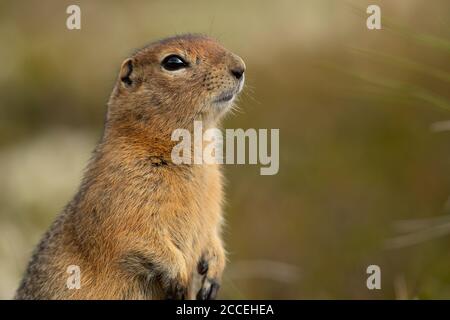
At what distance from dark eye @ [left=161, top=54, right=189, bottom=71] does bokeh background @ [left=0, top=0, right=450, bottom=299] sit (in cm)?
114

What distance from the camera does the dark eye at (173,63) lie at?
5.61 metres

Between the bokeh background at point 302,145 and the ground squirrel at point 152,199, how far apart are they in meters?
1.07

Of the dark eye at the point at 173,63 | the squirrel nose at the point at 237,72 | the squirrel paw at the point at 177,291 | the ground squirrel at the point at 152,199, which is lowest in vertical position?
the squirrel paw at the point at 177,291

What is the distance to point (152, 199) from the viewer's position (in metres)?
5.36

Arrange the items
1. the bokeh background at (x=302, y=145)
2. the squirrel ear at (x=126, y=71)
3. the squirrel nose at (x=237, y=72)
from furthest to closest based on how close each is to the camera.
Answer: the bokeh background at (x=302, y=145), the squirrel ear at (x=126, y=71), the squirrel nose at (x=237, y=72)

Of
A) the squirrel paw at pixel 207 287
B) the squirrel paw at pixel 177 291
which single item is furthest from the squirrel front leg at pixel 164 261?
the squirrel paw at pixel 207 287

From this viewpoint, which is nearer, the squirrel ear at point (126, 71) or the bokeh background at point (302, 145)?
the squirrel ear at point (126, 71)

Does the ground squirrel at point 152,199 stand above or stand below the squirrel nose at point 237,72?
below

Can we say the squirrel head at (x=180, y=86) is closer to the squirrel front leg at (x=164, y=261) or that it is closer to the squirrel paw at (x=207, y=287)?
the squirrel front leg at (x=164, y=261)

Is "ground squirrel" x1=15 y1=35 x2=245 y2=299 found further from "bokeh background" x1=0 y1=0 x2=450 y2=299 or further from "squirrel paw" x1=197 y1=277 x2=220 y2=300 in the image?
"bokeh background" x1=0 y1=0 x2=450 y2=299

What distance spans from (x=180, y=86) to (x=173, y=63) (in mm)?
172

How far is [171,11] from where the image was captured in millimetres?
14594

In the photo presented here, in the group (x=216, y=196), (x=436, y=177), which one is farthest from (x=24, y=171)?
(x=216, y=196)

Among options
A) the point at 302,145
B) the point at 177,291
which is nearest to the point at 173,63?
the point at 177,291
